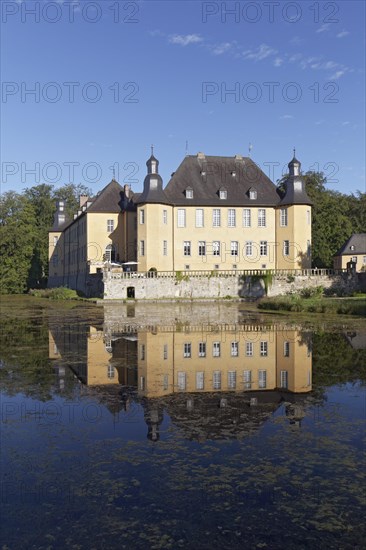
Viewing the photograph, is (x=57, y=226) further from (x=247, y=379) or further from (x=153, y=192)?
(x=247, y=379)

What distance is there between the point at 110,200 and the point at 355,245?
3019 cm

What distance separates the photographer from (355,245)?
6241 cm

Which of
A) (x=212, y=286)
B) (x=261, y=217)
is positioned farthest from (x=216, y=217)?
(x=212, y=286)

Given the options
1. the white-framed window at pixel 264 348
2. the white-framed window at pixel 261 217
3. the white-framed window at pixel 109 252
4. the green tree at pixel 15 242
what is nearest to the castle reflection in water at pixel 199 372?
the white-framed window at pixel 264 348

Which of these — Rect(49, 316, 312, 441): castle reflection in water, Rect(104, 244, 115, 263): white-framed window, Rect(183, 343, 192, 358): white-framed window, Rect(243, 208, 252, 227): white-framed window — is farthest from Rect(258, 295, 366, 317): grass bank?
Rect(104, 244, 115, 263): white-framed window

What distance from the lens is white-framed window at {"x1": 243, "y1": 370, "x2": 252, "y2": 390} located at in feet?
29.4

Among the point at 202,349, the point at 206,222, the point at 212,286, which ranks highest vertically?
the point at 206,222

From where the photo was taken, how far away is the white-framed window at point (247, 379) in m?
8.97

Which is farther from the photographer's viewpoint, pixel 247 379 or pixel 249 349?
pixel 249 349

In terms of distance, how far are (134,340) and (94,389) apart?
686 cm

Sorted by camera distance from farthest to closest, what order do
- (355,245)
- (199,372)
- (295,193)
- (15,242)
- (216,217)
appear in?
(15,242), (355,245), (216,217), (295,193), (199,372)

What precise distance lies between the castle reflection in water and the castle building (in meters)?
33.3

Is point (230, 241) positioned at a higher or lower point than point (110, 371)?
higher

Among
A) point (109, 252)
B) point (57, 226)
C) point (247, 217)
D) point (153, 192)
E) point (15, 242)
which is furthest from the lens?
point (57, 226)
